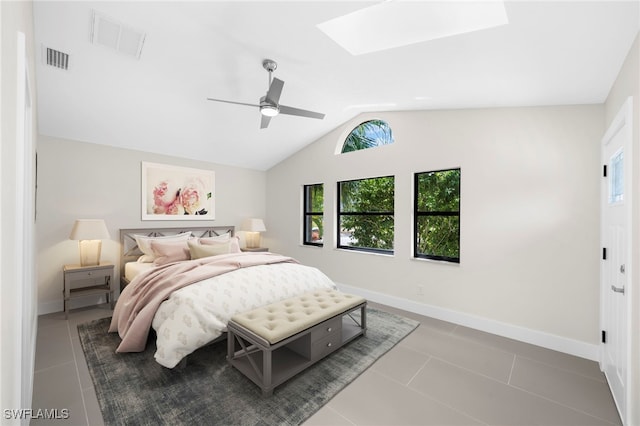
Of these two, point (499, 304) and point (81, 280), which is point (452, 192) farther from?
point (81, 280)

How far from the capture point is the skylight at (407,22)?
1755 millimetres

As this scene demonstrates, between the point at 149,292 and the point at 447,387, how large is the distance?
271cm

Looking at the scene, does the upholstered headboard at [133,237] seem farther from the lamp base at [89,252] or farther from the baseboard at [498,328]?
the baseboard at [498,328]

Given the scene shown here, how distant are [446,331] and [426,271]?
77cm

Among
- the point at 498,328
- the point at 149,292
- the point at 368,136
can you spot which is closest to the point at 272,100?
the point at 149,292

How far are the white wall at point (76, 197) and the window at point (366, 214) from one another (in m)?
2.82

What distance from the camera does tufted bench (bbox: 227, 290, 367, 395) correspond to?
2.03 metres

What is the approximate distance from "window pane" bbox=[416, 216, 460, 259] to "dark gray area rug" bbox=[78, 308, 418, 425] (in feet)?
4.95

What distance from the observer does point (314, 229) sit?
5262mm

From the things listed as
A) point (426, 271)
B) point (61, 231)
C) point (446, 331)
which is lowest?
point (446, 331)

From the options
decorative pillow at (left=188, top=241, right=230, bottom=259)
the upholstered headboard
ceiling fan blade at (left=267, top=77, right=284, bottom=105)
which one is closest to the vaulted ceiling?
ceiling fan blade at (left=267, top=77, right=284, bottom=105)

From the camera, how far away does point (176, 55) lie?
254 centimetres

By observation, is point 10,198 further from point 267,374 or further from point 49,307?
point 49,307

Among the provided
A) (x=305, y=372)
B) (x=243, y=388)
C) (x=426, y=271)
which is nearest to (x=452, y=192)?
(x=426, y=271)
